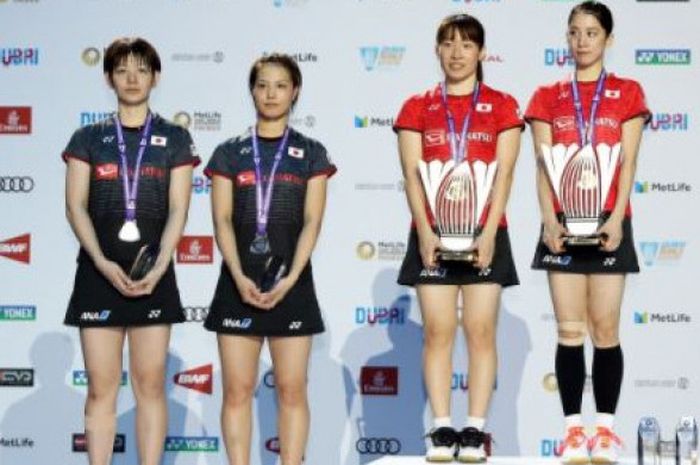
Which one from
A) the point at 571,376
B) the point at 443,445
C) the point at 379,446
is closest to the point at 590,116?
the point at 571,376

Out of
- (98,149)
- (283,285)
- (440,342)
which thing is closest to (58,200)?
(98,149)

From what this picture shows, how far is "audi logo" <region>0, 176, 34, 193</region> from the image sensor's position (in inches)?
268

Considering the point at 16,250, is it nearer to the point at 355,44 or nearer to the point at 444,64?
the point at 355,44

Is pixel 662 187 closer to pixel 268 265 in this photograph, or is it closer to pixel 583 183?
pixel 583 183

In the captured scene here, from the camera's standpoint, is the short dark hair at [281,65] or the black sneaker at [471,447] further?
the short dark hair at [281,65]

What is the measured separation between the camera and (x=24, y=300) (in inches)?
266

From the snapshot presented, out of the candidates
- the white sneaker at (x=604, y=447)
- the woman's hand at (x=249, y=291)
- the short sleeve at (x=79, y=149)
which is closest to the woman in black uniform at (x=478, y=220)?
the white sneaker at (x=604, y=447)

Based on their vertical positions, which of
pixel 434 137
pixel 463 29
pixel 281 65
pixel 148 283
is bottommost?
pixel 148 283

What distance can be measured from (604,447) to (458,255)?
872mm

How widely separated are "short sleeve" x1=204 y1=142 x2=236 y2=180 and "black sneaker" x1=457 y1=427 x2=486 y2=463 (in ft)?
4.48

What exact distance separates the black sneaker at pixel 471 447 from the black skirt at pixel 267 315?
2.37 ft

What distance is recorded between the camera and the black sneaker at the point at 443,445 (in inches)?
191

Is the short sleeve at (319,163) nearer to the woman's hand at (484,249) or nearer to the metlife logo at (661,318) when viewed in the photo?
the woman's hand at (484,249)

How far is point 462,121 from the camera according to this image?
16.8ft
